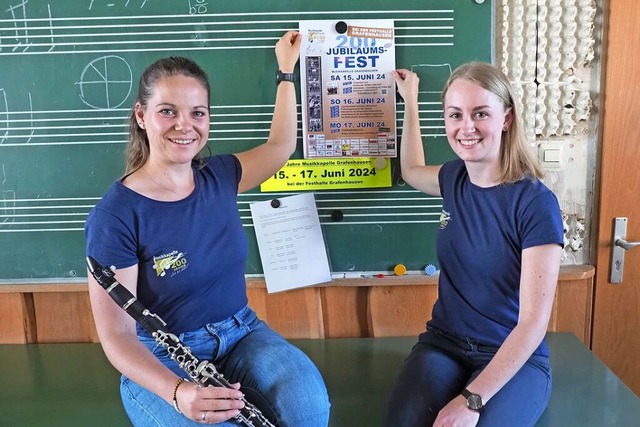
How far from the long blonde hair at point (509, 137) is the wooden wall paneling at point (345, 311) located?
24.2 inches

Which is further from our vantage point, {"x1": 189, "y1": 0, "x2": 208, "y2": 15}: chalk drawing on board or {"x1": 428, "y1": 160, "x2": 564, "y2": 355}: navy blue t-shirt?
{"x1": 189, "y1": 0, "x2": 208, "y2": 15}: chalk drawing on board

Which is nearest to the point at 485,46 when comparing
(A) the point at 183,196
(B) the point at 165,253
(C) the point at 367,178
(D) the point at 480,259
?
(C) the point at 367,178

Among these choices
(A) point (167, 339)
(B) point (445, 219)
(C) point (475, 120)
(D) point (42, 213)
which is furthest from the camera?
(D) point (42, 213)

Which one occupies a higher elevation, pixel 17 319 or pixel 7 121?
pixel 7 121

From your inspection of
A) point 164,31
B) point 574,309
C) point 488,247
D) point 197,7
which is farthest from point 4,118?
point 574,309

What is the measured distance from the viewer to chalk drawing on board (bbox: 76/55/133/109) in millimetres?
1674

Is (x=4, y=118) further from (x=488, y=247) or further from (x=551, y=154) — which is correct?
(x=551, y=154)

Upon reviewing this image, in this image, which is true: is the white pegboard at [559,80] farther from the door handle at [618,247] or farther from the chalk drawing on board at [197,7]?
the chalk drawing on board at [197,7]

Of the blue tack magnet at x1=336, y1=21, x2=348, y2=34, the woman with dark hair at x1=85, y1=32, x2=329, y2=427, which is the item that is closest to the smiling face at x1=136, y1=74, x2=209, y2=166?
the woman with dark hair at x1=85, y1=32, x2=329, y2=427

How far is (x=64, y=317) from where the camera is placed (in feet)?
5.90

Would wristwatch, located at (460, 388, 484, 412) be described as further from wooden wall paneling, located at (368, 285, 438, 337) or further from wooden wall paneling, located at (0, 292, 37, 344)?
wooden wall paneling, located at (0, 292, 37, 344)

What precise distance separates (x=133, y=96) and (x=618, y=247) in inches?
58.0

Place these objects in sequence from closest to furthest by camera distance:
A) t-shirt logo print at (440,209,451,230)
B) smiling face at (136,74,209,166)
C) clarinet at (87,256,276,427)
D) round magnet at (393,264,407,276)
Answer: clarinet at (87,256,276,427) < smiling face at (136,74,209,166) < t-shirt logo print at (440,209,451,230) < round magnet at (393,264,407,276)

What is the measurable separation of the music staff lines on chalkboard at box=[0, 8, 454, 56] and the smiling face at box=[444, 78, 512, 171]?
38cm
